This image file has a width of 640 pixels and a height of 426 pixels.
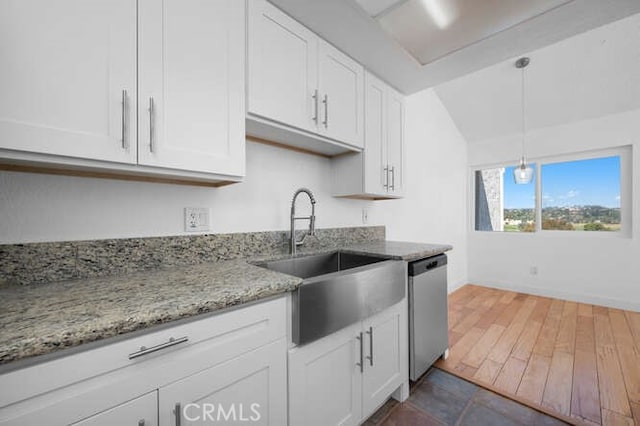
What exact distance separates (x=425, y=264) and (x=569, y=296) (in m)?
3.05

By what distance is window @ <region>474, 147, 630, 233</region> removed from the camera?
312 cm

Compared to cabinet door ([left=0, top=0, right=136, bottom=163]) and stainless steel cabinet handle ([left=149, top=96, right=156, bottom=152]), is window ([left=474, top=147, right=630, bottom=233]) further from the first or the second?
cabinet door ([left=0, top=0, right=136, bottom=163])

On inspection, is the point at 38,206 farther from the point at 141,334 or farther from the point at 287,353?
the point at 287,353

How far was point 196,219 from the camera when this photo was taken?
134 cm

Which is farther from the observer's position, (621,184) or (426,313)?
(621,184)

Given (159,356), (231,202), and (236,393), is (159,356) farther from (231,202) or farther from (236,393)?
(231,202)

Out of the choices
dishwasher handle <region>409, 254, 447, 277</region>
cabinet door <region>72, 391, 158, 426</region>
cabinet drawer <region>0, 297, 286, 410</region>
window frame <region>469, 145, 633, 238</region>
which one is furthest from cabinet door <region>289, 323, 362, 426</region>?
window frame <region>469, 145, 633, 238</region>

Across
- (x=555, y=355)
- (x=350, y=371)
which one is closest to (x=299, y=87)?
(x=350, y=371)

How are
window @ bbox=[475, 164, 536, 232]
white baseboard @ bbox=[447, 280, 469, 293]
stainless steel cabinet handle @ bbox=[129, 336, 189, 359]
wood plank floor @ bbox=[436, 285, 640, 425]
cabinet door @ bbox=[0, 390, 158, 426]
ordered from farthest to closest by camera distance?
1. window @ bbox=[475, 164, 536, 232]
2. white baseboard @ bbox=[447, 280, 469, 293]
3. wood plank floor @ bbox=[436, 285, 640, 425]
4. stainless steel cabinet handle @ bbox=[129, 336, 189, 359]
5. cabinet door @ bbox=[0, 390, 158, 426]

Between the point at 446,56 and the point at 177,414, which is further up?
the point at 446,56

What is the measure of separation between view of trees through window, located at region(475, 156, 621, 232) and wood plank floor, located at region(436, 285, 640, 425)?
1.07 metres

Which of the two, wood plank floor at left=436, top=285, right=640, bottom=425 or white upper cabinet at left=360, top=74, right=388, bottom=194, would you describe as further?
white upper cabinet at left=360, top=74, right=388, bottom=194

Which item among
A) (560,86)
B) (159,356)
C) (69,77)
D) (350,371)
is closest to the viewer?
(159,356)

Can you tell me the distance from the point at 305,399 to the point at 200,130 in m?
1.18
